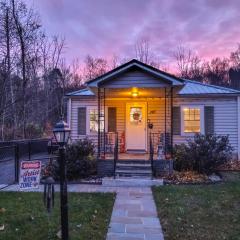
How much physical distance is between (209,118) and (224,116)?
0.63 m

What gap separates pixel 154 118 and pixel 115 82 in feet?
13.3

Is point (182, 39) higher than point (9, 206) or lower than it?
higher

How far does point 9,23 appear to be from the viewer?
22.3m

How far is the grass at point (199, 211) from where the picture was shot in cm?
595

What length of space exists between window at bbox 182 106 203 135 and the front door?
1768 millimetres

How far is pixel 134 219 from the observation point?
22.1ft

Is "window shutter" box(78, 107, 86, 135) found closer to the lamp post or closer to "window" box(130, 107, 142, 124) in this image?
"window" box(130, 107, 142, 124)

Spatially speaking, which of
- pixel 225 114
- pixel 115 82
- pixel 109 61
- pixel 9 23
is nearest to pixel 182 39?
pixel 109 61

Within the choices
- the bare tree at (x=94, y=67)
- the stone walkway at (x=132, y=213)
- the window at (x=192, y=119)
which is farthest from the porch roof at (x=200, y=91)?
the bare tree at (x=94, y=67)

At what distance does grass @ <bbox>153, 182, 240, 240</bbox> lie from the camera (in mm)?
5946

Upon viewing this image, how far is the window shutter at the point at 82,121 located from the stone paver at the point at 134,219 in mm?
7278

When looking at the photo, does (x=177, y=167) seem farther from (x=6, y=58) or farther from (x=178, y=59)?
(x=178, y=59)

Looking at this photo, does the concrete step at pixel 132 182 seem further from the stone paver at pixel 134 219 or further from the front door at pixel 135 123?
the front door at pixel 135 123

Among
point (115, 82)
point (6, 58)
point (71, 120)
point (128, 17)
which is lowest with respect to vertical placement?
point (71, 120)
